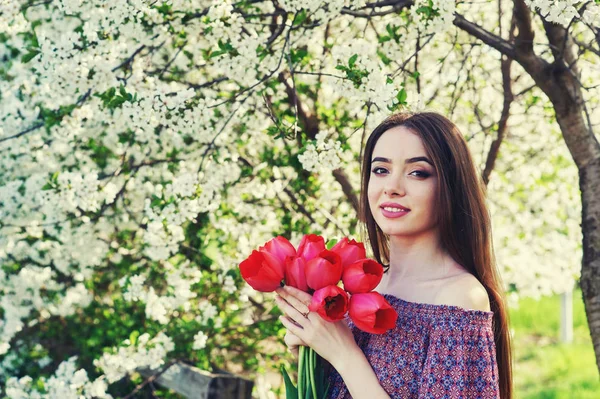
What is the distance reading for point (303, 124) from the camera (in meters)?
3.46

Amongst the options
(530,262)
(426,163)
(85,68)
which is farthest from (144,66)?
(530,262)

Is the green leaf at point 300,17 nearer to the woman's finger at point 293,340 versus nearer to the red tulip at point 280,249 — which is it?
the red tulip at point 280,249

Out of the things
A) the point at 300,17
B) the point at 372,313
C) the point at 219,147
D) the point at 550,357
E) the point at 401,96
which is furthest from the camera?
the point at 550,357

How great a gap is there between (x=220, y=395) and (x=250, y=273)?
1614 millimetres

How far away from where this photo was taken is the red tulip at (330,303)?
5.63 ft

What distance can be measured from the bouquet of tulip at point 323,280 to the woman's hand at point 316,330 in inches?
1.1

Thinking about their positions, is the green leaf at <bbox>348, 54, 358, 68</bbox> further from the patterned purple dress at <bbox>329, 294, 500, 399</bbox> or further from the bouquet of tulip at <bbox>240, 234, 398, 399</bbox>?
the patterned purple dress at <bbox>329, 294, 500, 399</bbox>

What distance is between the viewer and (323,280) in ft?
5.74

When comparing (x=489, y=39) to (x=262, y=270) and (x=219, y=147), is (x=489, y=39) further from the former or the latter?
(x=262, y=270)

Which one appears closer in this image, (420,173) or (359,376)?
(359,376)

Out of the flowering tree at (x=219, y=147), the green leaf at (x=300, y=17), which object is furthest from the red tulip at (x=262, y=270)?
the green leaf at (x=300, y=17)

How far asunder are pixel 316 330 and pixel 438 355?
302 millimetres

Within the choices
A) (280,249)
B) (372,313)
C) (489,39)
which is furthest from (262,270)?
(489,39)

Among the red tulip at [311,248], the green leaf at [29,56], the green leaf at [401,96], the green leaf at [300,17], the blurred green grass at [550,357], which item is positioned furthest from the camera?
the blurred green grass at [550,357]
